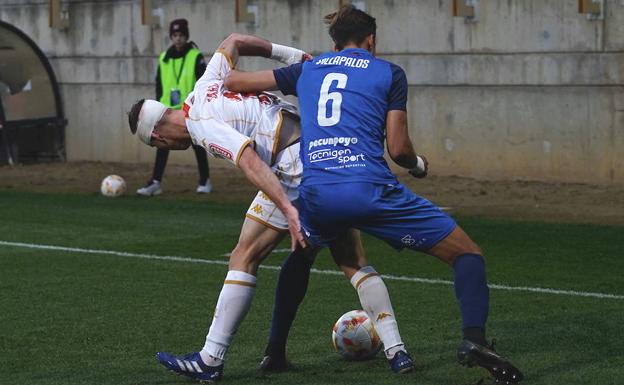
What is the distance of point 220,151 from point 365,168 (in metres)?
0.79

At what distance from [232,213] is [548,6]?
4.87 meters

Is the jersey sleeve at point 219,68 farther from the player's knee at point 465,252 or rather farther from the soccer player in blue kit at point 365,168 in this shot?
the player's knee at point 465,252

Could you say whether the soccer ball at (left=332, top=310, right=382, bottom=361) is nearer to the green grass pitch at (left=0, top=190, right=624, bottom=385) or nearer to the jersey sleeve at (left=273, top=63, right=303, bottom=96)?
the green grass pitch at (left=0, top=190, right=624, bottom=385)

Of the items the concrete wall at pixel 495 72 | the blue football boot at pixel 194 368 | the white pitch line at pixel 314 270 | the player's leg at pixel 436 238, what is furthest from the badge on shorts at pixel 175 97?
the player's leg at pixel 436 238

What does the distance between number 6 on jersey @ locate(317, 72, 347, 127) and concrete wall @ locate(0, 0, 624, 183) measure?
10.4 meters

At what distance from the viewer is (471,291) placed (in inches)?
258

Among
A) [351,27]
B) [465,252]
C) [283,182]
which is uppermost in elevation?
[351,27]

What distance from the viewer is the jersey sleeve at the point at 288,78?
6.80 metres

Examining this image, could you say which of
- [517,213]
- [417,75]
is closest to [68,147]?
[417,75]

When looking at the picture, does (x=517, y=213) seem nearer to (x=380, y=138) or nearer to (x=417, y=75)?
(x=417, y=75)

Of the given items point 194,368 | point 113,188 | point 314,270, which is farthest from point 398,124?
point 113,188

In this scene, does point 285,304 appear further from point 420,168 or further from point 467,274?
point 467,274

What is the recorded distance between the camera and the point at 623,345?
7719 mm

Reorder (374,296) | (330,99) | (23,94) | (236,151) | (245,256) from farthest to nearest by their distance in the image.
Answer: (23,94)
(374,296)
(245,256)
(236,151)
(330,99)
